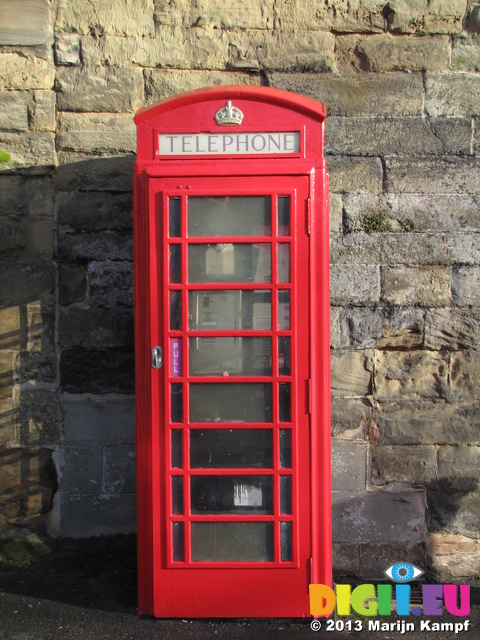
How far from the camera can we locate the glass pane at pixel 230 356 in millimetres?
2961

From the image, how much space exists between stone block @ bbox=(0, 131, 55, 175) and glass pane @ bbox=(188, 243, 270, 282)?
4.43 feet

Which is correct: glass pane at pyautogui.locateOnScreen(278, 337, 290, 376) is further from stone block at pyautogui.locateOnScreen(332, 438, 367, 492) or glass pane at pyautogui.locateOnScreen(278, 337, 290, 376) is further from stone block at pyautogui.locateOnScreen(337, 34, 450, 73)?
stone block at pyautogui.locateOnScreen(337, 34, 450, 73)

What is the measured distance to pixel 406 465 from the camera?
3.62 m

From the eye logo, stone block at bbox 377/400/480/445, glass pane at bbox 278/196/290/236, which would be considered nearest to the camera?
glass pane at bbox 278/196/290/236

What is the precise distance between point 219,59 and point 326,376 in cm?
208

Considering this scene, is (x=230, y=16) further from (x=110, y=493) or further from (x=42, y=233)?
(x=110, y=493)

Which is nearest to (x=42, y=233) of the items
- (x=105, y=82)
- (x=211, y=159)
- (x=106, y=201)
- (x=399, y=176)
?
(x=106, y=201)

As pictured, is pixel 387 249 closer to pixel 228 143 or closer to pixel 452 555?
pixel 228 143

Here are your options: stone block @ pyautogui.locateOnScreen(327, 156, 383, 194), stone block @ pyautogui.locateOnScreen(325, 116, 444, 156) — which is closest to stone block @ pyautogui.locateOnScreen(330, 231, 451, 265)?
stone block @ pyautogui.locateOnScreen(327, 156, 383, 194)

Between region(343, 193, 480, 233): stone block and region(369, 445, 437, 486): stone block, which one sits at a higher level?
region(343, 193, 480, 233): stone block

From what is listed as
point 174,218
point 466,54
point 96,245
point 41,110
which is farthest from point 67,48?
point 466,54

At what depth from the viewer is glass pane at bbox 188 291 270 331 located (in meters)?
2.95

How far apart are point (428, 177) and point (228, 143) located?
1.39 metres

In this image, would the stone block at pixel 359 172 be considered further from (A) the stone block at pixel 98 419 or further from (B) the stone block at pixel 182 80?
(A) the stone block at pixel 98 419
